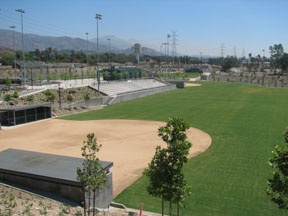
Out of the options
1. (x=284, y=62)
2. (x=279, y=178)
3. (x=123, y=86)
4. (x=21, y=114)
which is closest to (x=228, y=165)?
(x=279, y=178)

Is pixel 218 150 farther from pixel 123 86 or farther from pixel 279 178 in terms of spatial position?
pixel 123 86

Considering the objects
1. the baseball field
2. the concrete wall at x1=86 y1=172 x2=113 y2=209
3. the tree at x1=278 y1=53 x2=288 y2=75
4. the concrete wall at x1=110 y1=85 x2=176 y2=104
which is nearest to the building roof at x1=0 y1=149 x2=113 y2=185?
the concrete wall at x1=86 y1=172 x2=113 y2=209

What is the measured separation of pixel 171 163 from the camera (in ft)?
34.5

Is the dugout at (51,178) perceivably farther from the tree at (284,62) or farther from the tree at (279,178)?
the tree at (284,62)

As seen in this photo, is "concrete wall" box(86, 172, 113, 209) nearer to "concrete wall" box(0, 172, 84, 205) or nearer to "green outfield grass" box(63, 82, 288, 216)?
"concrete wall" box(0, 172, 84, 205)

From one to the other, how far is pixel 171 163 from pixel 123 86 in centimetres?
6258

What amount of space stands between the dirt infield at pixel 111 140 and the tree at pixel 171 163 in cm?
664

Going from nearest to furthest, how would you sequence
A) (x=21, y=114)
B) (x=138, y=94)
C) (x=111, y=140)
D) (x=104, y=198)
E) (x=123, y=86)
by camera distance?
(x=104, y=198) < (x=111, y=140) < (x=21, y=114) < (x=138, y=94) < (x=123, y=86)

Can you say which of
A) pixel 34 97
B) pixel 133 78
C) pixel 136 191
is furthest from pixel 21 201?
pixel 133 78

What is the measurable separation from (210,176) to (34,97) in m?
37.1

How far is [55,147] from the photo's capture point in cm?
2578

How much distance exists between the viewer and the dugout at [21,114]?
35.5 meters

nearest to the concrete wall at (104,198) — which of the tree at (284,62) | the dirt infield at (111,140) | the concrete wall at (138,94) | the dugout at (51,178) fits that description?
the dugout at (51,178)

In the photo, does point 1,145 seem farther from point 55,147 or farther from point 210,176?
point 210,176
